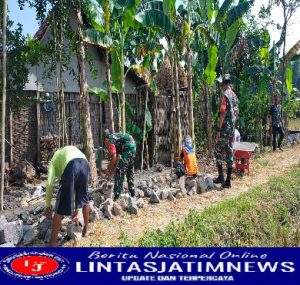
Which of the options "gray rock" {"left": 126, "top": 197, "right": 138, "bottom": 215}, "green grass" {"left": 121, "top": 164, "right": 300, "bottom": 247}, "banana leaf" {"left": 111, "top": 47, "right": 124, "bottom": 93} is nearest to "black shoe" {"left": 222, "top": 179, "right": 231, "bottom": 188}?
"green grass" {"left": 121, "top": 164, "right": 300, "bottom": 247}

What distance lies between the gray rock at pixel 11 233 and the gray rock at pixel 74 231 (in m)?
0.65

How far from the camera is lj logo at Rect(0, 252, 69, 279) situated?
3615mm

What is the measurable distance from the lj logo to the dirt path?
1215 millimetres

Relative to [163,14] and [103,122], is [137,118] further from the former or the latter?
[163,14]

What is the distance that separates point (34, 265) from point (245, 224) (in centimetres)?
335

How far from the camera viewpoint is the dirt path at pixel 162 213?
5320 millimetres

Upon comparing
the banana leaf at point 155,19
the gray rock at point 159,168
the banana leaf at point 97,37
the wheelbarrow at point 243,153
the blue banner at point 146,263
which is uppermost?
the banana leaf at point 155,19

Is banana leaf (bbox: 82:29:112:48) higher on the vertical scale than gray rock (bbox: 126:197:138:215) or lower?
higher

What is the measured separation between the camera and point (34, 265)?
3.73m

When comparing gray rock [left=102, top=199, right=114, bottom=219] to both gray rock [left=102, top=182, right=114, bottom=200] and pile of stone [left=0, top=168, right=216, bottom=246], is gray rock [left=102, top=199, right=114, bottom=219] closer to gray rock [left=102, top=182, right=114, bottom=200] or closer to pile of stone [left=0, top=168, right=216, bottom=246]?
pile of stone [left=0, top=168, right=216, bottom=246]

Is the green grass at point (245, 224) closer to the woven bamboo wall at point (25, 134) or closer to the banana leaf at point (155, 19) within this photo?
the banana leaf at point (155, 19)

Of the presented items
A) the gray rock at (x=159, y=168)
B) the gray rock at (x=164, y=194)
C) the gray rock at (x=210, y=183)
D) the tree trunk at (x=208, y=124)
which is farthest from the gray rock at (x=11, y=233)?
the tree trunk at (x=208, y=124)

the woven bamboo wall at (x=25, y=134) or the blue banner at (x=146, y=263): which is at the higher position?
the woven bamboo wall at (x=25, y=134)

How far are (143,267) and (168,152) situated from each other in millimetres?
8111
